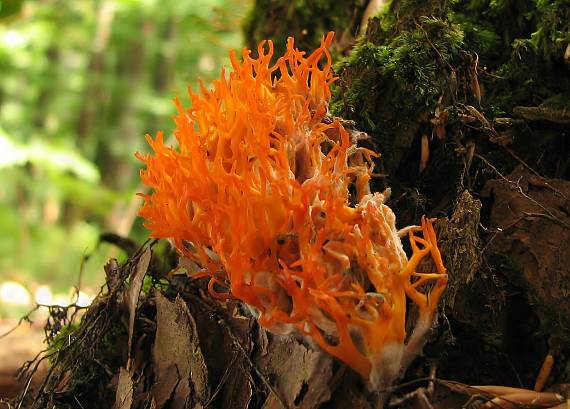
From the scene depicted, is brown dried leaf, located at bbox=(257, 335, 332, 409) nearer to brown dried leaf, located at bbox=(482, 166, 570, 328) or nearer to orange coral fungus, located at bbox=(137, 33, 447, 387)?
orange coral fungus, located at bbox=(137, 33, 447, 387)

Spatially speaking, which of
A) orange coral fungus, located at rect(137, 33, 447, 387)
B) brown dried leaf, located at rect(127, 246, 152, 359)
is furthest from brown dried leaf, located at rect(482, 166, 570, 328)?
brown dried leaf, located at rect(127, 246, 152, 359)

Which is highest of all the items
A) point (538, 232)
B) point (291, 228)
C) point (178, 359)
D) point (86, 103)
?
point (86, 103)

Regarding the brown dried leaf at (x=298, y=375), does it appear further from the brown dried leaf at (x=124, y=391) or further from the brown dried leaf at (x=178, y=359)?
the brown dried leaf at (x=124, y=391)

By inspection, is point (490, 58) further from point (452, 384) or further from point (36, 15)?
point (36, 15)

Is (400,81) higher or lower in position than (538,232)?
higher

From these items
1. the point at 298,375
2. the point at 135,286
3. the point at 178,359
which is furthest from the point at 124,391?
the point at 298,375

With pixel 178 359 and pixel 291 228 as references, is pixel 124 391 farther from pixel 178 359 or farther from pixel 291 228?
pixel 291 228
